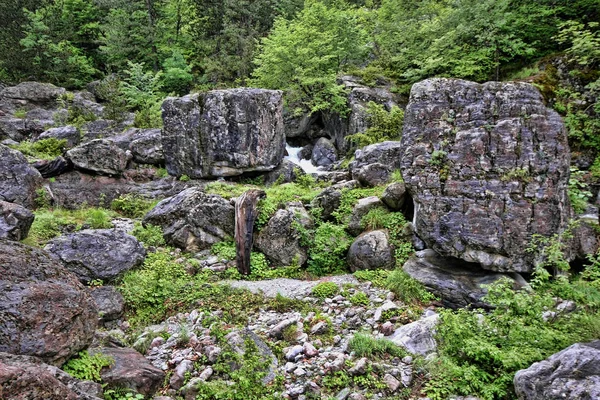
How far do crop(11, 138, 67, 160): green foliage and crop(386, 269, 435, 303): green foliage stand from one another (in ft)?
54.1

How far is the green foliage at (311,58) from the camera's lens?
63.0 ft

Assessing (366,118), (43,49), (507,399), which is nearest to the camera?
(507,399)

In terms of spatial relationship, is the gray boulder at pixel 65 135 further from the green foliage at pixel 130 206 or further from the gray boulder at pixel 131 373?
the gray boulder at pixel 131 373

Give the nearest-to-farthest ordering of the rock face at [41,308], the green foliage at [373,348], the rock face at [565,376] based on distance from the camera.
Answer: the rock face at [565,376], the rock face at [41,308], the green foliage at [373,348]

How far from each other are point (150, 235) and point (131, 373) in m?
6.48

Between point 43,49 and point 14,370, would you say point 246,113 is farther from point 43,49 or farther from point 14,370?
point 43,49

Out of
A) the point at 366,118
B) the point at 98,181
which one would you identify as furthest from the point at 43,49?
the point at 366,118

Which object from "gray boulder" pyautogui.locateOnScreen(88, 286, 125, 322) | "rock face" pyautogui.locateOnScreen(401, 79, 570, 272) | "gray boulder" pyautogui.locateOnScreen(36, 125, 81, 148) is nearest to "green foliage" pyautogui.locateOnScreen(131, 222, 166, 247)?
"gray boulder" pyautogui.locateOnScreen(88, 286, 125, 322)

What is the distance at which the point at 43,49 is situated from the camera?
2508 centimetres

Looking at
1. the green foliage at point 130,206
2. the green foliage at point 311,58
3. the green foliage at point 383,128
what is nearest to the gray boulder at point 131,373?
the green foliage at point 130,206

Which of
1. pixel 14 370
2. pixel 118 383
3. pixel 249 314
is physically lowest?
pixel 249 314

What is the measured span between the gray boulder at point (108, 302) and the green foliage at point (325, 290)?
4499 millimetres

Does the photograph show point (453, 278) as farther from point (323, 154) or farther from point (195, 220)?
point (323, 154)

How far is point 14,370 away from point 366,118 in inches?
674
